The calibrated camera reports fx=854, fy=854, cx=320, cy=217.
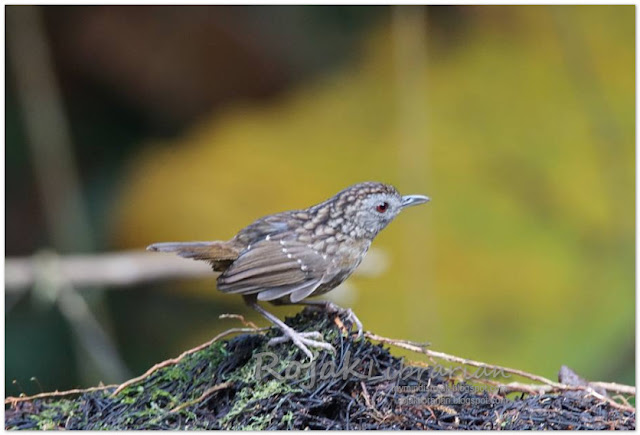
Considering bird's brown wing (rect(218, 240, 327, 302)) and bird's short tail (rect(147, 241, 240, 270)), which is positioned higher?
bird's short tail (rect(147, 241, 240, 270))

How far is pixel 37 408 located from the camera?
326cm

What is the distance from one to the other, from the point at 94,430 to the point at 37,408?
0.40m

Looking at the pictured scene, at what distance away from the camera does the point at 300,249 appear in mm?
3424

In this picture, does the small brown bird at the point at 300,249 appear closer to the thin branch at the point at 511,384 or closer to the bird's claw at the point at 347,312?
the bird's claw at the point at 347,312

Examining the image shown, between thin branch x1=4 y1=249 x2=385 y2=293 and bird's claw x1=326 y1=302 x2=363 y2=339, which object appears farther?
thin branch x1=4 y1=249 x2=385 y2=293

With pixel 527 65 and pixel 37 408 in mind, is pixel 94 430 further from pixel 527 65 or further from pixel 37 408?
pixel 527 65

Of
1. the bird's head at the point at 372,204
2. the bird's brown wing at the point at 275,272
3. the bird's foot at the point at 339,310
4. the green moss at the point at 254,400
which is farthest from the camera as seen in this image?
the bird's head at the point at 372,204

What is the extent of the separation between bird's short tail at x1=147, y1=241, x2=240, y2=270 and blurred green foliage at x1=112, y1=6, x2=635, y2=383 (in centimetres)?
169

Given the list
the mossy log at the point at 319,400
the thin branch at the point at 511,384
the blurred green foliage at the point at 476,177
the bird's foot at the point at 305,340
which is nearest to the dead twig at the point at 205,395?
the mossy log at the point at 319,400

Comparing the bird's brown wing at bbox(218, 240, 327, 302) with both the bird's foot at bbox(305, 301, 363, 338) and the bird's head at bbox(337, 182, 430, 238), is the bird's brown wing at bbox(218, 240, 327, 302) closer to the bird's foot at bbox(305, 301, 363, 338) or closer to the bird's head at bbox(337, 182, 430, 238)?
the bird's foot at bbox(305, 301, 363, 338)

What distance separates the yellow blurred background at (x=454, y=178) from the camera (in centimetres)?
490

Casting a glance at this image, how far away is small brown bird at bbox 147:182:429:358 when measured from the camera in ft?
10.8

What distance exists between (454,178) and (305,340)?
2.39m

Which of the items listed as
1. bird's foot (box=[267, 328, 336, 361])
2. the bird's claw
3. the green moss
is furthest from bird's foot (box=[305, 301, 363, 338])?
the green moss
